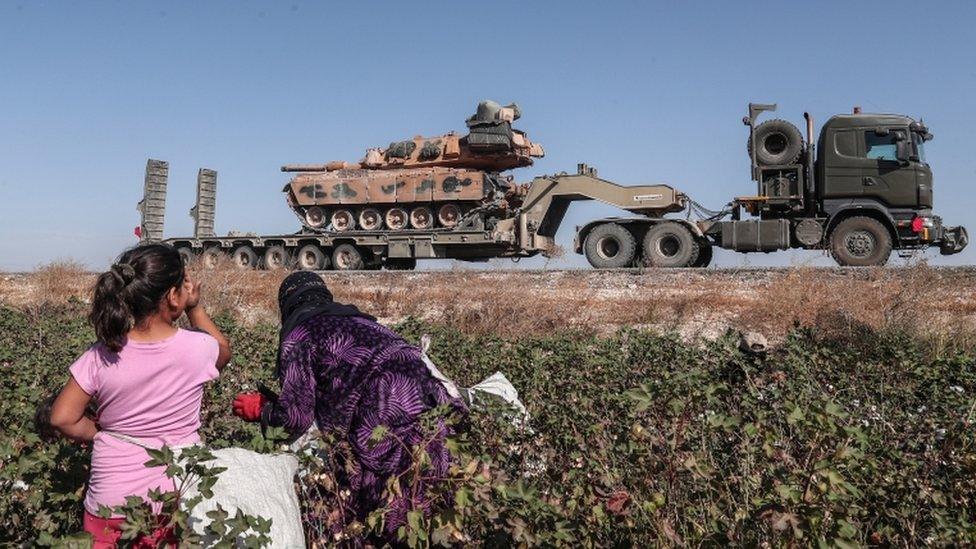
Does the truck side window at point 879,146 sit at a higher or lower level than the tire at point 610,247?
higher

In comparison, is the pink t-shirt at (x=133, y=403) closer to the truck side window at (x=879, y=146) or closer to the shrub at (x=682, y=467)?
the shrub at (x=682, y=467)

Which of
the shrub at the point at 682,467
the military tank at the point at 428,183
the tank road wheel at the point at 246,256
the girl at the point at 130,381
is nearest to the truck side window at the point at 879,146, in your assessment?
the military tank at the point at 428,183

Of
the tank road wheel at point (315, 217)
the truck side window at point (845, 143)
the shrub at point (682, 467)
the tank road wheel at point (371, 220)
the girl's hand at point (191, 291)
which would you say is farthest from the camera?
the tank road wheel at point (315, 217)

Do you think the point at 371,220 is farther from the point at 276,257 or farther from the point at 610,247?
the point at 610,247

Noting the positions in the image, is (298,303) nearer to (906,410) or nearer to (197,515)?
(197,515)

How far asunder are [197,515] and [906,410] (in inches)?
150

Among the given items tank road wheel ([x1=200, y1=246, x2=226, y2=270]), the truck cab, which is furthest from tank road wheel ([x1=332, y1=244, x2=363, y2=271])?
the truck cab

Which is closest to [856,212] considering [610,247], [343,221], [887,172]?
[887,172]

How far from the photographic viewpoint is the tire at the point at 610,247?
1641 cm

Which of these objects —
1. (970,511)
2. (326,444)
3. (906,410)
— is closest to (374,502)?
(326,444)

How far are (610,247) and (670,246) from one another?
40.3 inches

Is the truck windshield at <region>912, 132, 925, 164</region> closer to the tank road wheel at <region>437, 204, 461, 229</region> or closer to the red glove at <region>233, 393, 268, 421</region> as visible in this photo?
the tank road wheel at <region>437, 204, 461, 229</region>

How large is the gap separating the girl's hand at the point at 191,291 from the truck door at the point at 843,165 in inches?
533

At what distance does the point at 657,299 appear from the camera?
13883mm
